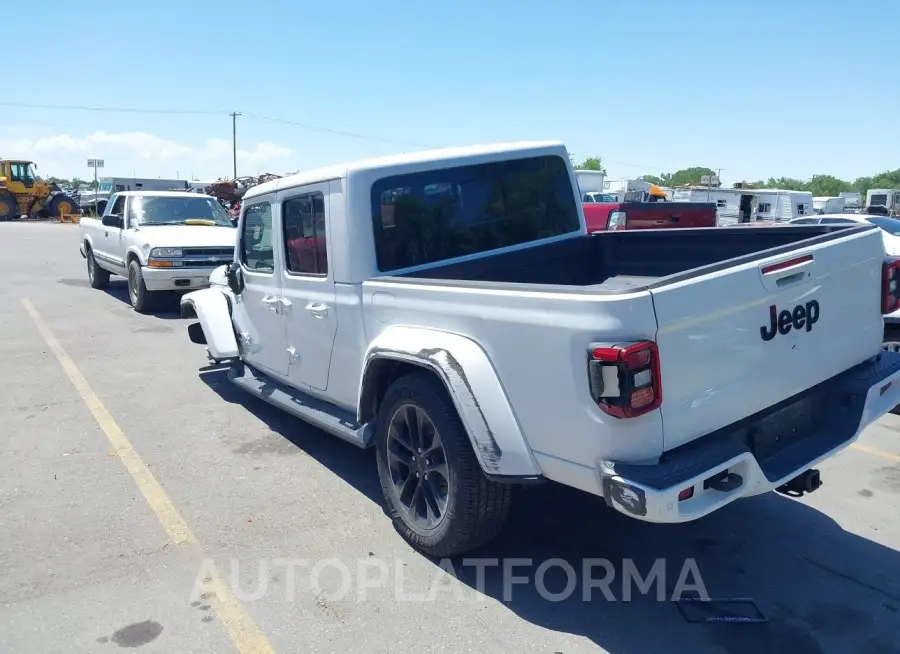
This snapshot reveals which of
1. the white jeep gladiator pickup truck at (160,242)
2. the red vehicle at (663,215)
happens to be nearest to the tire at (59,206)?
the white jeep gladiator pickup truck at (160,242)

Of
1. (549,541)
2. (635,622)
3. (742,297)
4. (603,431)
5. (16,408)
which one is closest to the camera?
(603,431)

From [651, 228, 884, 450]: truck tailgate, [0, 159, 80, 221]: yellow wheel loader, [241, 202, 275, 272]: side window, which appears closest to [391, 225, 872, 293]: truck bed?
[651, 228, 884, 450]: truck tailgate

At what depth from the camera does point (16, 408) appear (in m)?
6.35

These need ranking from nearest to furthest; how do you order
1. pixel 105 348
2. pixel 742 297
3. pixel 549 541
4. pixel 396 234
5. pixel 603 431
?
pixel 603 431 < pixel 742 297 < pixel 549 541 < pixel 396 234 < pixel 105 348

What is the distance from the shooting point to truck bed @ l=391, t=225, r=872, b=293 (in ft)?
14.1

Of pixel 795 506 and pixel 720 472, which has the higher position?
pixel 720 472

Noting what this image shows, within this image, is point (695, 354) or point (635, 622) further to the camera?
point (635, 622)

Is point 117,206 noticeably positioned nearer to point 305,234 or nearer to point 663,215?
point 663,215

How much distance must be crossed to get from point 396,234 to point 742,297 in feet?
6.60

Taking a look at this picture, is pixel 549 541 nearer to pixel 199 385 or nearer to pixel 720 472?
pixel 720 472

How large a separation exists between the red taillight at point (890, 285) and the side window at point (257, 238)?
3731 millimetres

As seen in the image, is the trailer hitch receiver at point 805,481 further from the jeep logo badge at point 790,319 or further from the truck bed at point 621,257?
the truck bed at point 621,257

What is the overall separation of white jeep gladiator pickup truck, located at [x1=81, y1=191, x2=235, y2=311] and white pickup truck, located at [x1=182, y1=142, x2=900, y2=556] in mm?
6091

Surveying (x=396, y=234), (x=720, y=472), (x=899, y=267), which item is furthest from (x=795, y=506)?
(x=396, y=234)
